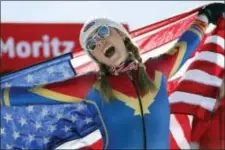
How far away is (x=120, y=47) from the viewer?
2.25m

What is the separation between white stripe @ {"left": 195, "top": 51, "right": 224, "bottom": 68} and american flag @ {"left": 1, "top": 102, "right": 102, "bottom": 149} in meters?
0.61

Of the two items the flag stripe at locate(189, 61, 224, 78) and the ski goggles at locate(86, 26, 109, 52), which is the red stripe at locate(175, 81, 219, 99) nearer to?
the flag stripe at locate(189, 61, 224, 78)

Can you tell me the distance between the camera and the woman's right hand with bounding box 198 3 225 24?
2.59m

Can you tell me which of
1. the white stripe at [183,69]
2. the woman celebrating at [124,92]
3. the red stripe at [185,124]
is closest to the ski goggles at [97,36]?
the woman celebrating at [124,92]

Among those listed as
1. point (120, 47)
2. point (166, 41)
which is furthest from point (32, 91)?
point (166, 41)

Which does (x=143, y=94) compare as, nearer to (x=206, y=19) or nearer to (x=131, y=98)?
(x=131, y=98)

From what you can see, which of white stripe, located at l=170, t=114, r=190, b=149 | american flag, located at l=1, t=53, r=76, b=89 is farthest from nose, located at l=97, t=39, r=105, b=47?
white stripe, located at l=170, t=114, r=190, b=149

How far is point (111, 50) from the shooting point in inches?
88.7

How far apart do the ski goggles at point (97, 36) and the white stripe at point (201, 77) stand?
1.96 ft

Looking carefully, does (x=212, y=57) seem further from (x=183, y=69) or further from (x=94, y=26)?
(x=94, y=26)

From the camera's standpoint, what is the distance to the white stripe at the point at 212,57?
107 inches

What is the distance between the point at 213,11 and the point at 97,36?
597 millimetres

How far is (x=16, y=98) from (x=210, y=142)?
3.13 feet

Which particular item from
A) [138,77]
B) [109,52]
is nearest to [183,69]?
[138,77]
